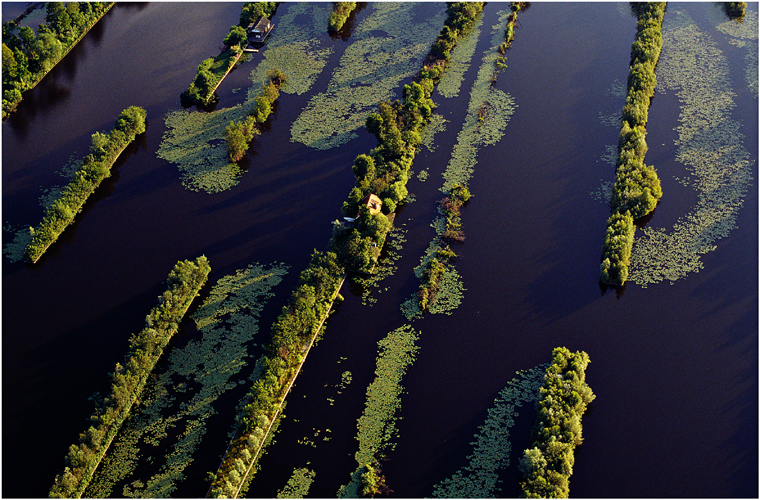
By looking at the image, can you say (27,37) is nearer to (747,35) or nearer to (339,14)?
(339,14)

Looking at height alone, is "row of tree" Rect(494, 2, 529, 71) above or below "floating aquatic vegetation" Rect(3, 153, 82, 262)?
above

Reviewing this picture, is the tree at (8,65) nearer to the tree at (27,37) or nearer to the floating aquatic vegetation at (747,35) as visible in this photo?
the tree at (27,37)

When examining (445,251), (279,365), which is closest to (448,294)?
(445,251)

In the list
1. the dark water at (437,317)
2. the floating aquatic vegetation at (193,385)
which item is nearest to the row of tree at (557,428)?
the dark water at (437,317)

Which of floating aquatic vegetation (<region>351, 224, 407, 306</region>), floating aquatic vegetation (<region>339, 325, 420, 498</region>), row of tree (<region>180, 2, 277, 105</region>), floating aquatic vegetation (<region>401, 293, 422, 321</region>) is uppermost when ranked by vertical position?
row of tree (<region>180, 2, 277, 105</region>)

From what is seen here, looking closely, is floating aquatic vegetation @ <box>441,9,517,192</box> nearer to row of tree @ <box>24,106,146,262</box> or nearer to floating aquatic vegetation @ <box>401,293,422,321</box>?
floating aquatic vegetation @ <box>401,293,422,321</box>

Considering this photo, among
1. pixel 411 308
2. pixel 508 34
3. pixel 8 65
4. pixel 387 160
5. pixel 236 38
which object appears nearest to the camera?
pixel 411 308

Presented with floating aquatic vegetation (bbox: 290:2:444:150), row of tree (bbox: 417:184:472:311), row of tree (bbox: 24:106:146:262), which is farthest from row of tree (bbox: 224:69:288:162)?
row of tree (bbox: 417:184:472:311)
